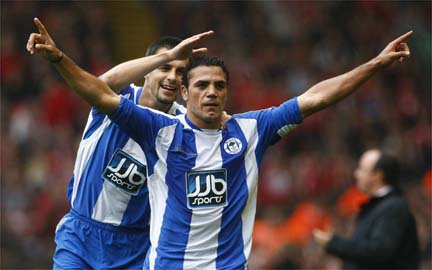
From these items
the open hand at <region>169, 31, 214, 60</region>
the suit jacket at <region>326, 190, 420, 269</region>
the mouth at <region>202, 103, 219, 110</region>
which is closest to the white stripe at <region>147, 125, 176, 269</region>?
the mouth at <region>202, 103, 219, 110</region>

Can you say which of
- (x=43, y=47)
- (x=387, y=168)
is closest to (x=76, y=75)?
(x=43, y=47)

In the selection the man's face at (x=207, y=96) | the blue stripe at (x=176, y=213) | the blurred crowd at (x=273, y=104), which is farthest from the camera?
the blurred crowd at (x=273, y=104)

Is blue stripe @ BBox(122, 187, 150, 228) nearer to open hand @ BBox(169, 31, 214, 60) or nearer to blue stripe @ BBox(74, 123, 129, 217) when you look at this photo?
blue stripe @ BBox(74, 123, 129, 217)

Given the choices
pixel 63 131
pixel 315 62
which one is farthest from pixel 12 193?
pixel 315 62

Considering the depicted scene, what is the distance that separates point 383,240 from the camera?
355 inches

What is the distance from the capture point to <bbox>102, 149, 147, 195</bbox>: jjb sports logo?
24.6 ft

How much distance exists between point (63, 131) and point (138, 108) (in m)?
9.26

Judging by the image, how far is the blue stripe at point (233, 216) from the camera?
6848 millimetres

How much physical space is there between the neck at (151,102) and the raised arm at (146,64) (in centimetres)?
45

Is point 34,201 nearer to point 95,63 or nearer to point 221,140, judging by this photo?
point 95,63

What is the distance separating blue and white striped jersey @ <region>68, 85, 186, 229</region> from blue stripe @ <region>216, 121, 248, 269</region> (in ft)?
2.65

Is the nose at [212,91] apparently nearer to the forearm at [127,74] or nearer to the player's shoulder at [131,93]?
the forearm at [127,74]

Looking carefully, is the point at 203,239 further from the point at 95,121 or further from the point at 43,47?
the point at 43,47

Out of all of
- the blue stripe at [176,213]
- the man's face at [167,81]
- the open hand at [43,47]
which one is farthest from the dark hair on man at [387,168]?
the open hand at [43,47]
